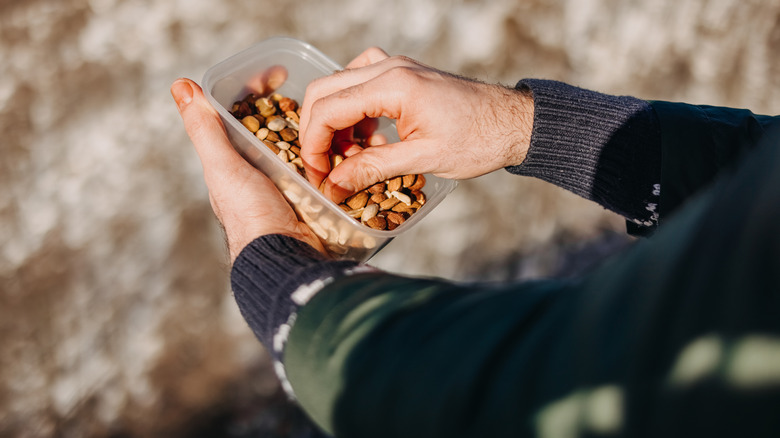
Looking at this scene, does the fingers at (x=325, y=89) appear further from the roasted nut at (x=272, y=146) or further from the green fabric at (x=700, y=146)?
the green fabric at (x=700, y=146)

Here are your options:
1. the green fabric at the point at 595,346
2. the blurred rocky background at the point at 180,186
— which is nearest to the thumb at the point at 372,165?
the green fabric at the point at 595,346

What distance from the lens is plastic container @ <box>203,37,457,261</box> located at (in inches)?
35.3

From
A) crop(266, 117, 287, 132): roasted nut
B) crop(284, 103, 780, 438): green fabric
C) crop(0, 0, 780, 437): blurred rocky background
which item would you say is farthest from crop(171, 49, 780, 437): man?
crop(0, 0, 780, 437): blurred rocky background

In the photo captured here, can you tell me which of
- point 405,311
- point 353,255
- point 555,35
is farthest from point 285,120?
point 555,35

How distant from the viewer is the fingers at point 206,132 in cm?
92

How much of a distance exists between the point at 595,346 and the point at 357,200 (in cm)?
59

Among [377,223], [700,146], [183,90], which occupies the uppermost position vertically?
[700,146]

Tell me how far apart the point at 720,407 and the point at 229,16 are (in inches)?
60.5

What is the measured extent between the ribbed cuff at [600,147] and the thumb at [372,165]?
9.9 inches

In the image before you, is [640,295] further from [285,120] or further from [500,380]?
[285,120]

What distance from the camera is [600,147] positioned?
963 millimetres

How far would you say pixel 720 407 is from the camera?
0.36 metres

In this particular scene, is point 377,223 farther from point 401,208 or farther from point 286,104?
point 286,104

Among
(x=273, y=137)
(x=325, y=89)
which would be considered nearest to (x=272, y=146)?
(x=273, y=137)
